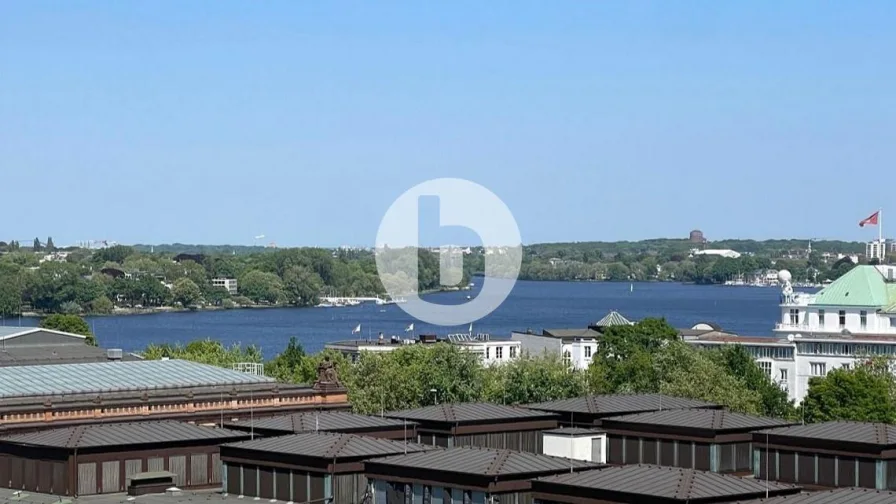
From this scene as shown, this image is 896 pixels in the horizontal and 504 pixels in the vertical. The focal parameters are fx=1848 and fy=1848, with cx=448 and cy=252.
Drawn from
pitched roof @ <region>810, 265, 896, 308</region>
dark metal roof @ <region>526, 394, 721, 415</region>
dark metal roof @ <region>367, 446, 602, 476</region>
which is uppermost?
pitched roof @ <region>810, 265, 896, 308</region>

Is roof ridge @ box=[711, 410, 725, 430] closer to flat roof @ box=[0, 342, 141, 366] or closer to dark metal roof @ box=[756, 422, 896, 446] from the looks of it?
dark metal roof @ box=[756, 422, 896, 446]

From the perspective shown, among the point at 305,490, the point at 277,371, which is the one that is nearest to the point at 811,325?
the point at 277,371

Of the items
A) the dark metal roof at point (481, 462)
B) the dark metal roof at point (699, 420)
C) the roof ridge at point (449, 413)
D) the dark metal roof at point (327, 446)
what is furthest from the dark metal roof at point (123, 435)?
the dark metal roof at point (699, 420)

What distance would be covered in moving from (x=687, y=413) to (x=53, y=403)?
1917cm

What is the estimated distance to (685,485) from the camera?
36.0 m

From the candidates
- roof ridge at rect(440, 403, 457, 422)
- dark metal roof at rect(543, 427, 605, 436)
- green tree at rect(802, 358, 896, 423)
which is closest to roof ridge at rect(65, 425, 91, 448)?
roof ridge at rect(440, 403, 457, 422)

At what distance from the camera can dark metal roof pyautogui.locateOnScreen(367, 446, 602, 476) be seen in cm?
3950

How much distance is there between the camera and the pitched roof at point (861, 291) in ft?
447

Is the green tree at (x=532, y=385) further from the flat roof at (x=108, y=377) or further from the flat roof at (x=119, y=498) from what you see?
the flat roof at (x=119, y=498)

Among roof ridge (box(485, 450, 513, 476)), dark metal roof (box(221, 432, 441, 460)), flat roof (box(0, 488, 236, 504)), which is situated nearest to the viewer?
roof ridge (box(485, 450, 513, 476))

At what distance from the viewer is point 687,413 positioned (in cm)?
5197

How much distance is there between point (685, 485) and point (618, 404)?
863 inches

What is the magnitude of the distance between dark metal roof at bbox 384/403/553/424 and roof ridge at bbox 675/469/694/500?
1619 centimetres

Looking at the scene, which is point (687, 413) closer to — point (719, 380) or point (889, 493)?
point (889, 493)
